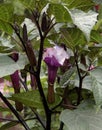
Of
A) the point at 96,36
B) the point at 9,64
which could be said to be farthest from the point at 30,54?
the point at 96,36

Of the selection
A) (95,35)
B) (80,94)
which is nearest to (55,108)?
(80,94)

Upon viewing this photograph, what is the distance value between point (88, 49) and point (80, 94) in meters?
0.11

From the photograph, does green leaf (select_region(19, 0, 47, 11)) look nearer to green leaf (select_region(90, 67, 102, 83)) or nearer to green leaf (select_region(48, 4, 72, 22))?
green leaf (select_region(48, 4, 72, 22))

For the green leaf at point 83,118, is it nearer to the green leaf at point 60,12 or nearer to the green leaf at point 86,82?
the green leaf at point 86,82

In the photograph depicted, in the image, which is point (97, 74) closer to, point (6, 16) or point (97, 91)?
point (97, 91)

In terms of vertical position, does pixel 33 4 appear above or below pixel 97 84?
above

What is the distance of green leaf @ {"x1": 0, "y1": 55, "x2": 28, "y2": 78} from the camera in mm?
721

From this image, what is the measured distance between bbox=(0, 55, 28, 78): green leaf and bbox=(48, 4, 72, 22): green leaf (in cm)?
12

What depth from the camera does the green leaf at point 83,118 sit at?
0.77 m

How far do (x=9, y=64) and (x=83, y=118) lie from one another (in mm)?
195

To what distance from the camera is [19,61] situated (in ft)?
2.50

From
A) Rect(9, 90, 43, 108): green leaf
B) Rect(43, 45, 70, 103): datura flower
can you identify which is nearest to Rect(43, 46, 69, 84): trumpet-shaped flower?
Rect(43, 45, 70, 103): datura flower

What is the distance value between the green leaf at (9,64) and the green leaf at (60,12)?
119mm

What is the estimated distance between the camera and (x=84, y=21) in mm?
668
